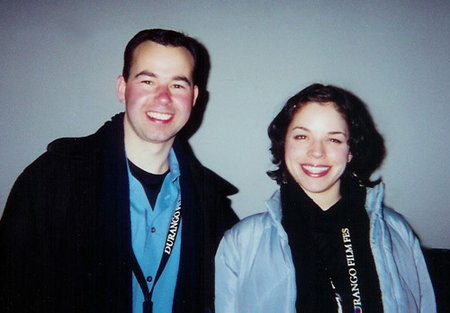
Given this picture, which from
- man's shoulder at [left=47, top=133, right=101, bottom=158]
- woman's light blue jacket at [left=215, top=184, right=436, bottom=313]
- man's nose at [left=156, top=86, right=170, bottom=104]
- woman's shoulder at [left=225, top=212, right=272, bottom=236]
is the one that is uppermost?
man's nose at [left=156, top=86, right=170, bottom=104]

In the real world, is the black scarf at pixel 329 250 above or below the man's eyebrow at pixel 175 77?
below

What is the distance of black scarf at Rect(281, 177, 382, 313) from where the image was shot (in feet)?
4.70

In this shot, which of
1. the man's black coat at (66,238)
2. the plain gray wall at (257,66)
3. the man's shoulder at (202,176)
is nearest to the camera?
the man's black coat at (66,238)

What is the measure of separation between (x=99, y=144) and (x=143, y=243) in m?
0.67

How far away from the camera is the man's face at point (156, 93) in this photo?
1.61 meters

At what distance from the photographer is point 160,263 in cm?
156

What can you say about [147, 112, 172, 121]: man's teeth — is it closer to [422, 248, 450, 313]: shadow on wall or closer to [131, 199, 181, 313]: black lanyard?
[131, 199, 181, 313]: black lanyard

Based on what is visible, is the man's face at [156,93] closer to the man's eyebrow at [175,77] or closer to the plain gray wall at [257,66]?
the man's eyebrow at [175,77]

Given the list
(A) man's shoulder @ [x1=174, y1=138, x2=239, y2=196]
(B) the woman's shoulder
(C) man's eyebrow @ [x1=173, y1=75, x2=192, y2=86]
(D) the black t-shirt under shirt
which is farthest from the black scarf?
(C) man's eyebrow @ [x1=173, y1=75, x2=192, y2=86]

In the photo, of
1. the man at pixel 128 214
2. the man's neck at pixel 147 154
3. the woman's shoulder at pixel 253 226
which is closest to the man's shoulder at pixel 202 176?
the man at pixel 128 214

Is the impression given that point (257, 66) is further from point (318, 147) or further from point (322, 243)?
point (322, 243)

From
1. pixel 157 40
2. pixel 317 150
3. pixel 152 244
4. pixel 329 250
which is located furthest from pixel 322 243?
pixel 157 40

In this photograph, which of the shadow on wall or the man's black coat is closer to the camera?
the man's black coat

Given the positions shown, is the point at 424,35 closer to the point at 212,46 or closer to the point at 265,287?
the point at 212,46
